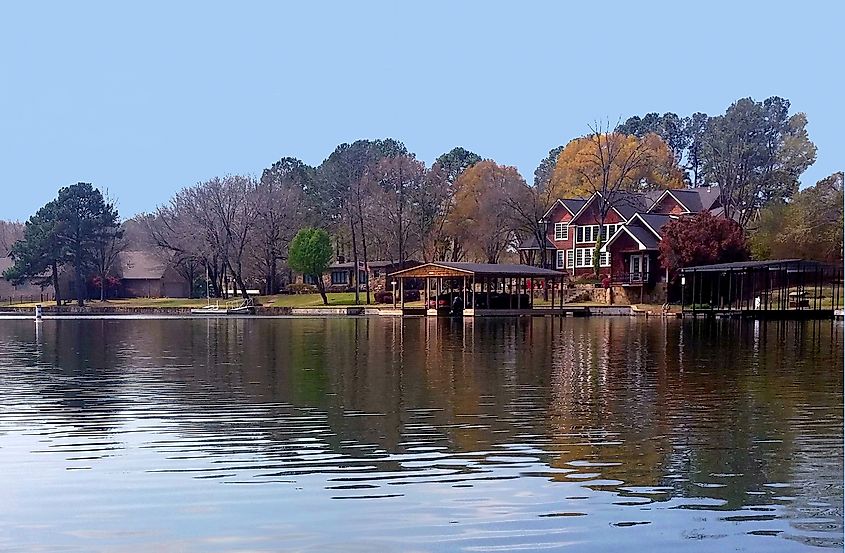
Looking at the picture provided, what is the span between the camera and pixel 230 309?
70125 millimetres

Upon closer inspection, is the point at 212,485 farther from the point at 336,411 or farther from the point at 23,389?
the point at 23,389

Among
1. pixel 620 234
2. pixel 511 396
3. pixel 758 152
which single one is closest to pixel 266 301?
pixel 620 234

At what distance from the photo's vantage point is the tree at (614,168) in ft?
267

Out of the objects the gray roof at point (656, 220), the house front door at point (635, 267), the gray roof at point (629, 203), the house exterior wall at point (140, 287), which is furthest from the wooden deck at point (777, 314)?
the house exterior wall at point (140, 287)

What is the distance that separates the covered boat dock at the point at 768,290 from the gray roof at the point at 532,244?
20.9 metres

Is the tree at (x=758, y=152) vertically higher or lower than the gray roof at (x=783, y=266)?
higher

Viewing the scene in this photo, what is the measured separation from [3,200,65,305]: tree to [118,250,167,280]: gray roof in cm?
914

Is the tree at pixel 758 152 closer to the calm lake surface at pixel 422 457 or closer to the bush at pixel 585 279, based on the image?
the bush at pixel 585 279

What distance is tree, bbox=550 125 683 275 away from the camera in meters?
81.4

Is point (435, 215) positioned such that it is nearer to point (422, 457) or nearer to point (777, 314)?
point (777, 314)

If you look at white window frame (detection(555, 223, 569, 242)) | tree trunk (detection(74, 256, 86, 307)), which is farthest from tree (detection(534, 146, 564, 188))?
tree trunk (detection(74, 256, 86, 307))

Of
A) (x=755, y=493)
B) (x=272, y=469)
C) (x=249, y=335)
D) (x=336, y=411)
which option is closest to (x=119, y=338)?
(x=249, y=335)

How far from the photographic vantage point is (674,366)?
23531mm

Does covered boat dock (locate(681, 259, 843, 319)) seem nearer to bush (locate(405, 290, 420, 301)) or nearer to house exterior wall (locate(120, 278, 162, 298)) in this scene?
bush (locate(405, 290, 420, 301))
